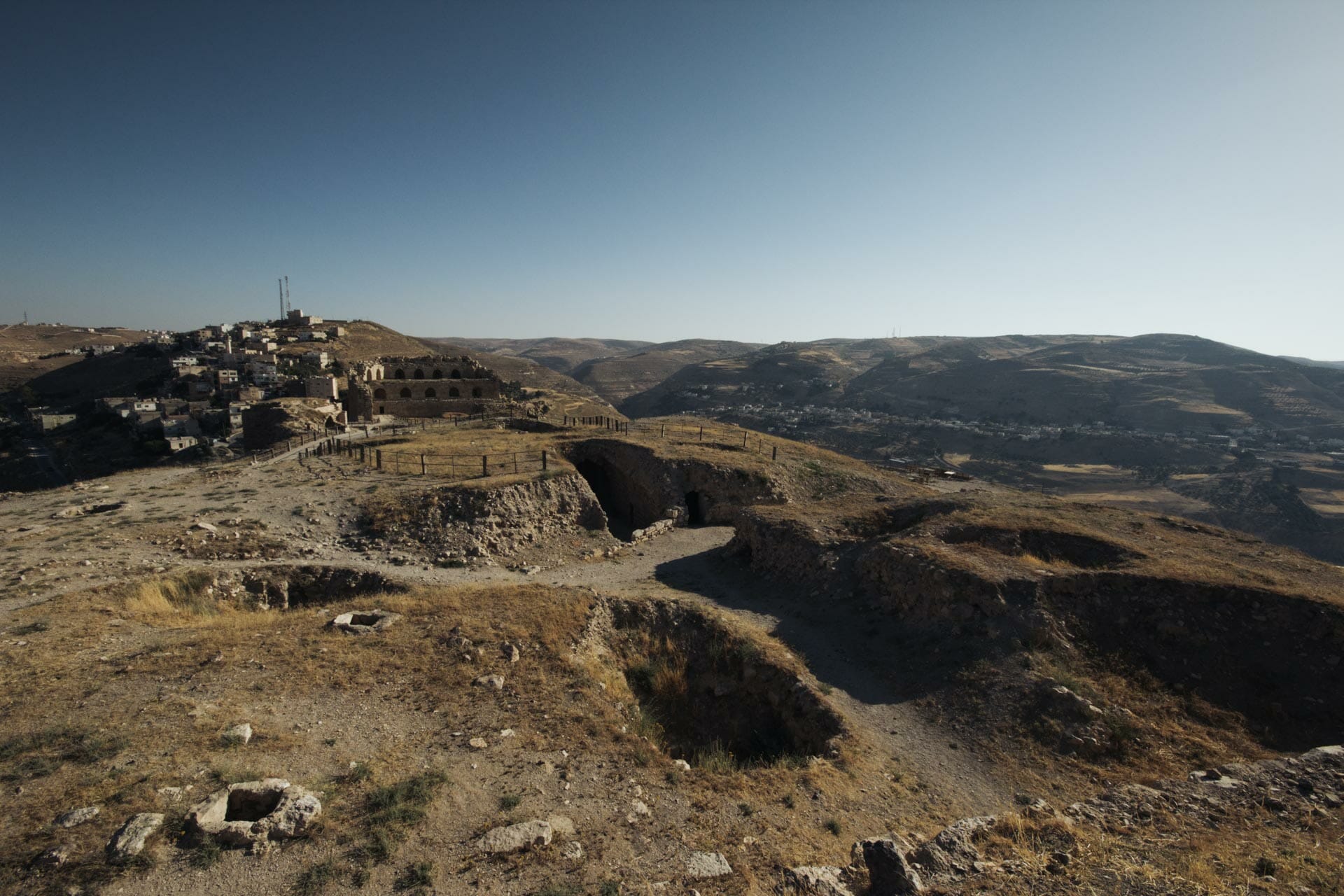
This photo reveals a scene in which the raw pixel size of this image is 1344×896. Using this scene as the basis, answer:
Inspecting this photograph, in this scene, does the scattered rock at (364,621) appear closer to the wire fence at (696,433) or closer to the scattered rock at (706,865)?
the scattered rock at (706,865)

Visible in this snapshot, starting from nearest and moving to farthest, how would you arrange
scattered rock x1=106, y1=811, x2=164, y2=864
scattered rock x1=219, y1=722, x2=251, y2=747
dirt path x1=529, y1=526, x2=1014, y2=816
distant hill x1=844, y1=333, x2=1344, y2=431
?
scattered rock x1=106, y1=811, x2=164, y2=864, scattered rock x1=219, y1=722, x2=251, y2=747, dirt path x1=529, y1=526, x2=1014, y2=816, distant hill x1=844, y1=333, x2=1344, y2=431

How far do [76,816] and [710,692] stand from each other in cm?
1268

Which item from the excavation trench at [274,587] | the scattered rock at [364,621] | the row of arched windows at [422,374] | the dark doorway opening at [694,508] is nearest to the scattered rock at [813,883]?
the scattered rock at [364,621]

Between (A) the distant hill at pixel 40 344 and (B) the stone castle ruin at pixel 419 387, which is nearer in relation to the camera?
(B) the stone castle ruin at pixel 419 387

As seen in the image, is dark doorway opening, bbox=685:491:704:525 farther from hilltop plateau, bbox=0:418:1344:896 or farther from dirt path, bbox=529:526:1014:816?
hilltop plateau, bbox=0:418:1344:896

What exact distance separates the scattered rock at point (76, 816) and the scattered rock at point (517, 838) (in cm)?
525

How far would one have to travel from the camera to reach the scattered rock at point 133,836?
6.90 meters

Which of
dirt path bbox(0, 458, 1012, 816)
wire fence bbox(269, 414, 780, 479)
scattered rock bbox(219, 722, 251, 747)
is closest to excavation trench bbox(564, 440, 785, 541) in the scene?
dirt path bbox(0, 458, 1012, 816)

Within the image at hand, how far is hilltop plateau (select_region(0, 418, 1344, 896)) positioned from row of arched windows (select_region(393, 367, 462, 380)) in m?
41.3

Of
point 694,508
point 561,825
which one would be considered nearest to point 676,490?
point 694,508

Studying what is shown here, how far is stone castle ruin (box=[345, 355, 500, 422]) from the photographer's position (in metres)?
54.3

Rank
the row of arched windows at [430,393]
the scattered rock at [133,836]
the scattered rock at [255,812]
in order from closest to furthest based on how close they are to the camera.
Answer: the scattered rock at [133,836] < the scattered rock at [255,812] < the row of arched windows at [430,393]

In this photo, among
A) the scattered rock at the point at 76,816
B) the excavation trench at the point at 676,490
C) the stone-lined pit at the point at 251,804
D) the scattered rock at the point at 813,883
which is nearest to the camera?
the scattered rock at the point at 76,816

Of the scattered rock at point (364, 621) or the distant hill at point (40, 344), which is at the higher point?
the distant hill at point (40, 344)
